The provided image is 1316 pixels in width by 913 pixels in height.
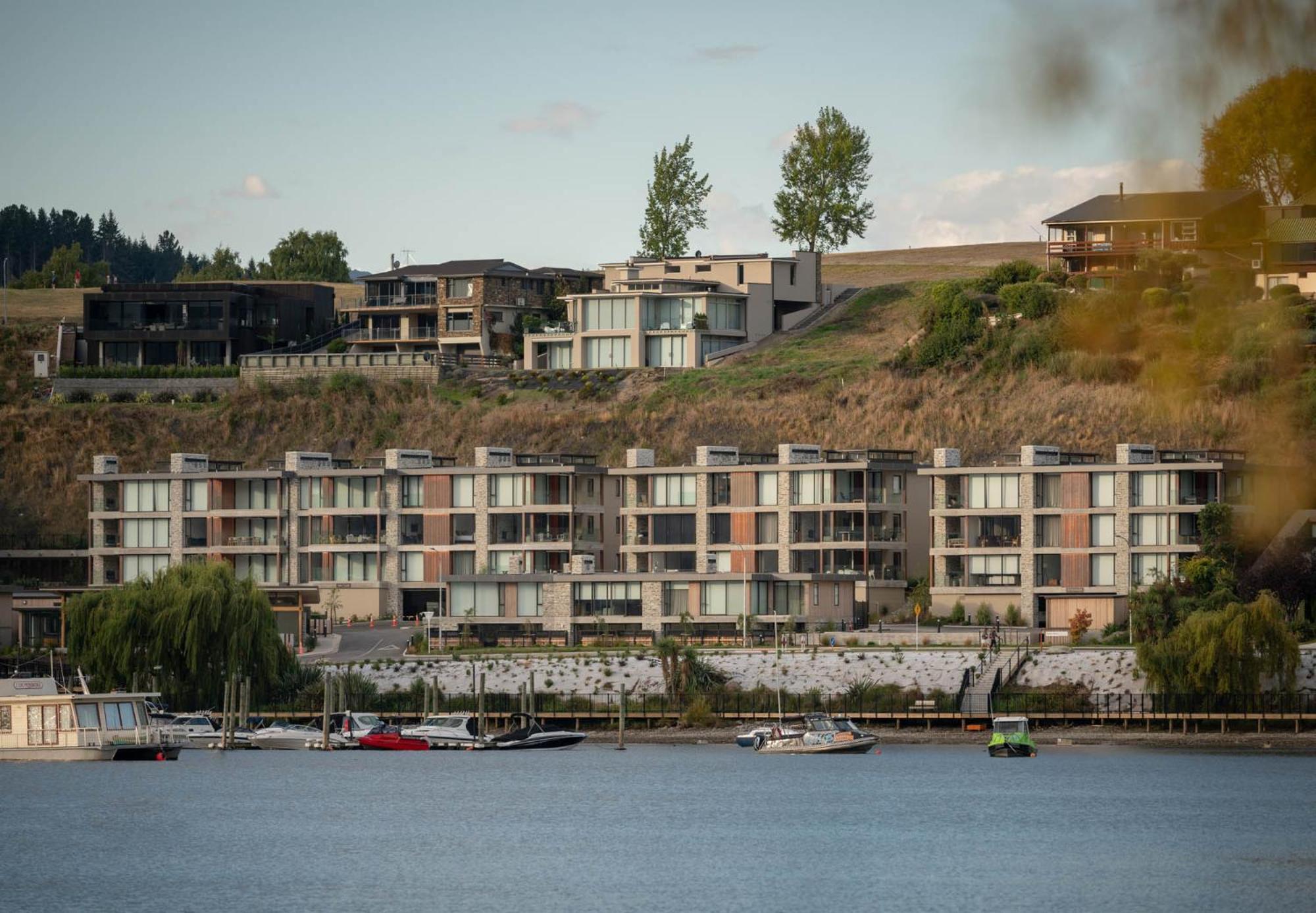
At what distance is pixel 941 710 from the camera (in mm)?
105188

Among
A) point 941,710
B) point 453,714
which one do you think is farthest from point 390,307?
point 941,710

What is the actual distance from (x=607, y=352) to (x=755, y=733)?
71191mm

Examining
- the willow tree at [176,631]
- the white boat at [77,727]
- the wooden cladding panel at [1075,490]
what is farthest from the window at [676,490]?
the white boat at [77,727]

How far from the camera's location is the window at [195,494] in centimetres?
14300

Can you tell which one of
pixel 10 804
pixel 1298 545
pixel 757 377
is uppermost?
pixel 757 377

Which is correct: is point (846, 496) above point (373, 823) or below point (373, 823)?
above

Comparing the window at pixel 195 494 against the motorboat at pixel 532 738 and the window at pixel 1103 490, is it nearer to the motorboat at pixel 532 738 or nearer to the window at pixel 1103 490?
the motorboat at pixel 532 738

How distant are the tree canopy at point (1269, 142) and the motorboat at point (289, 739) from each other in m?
98.6

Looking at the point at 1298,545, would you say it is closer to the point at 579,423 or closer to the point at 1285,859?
the point at 1285,859

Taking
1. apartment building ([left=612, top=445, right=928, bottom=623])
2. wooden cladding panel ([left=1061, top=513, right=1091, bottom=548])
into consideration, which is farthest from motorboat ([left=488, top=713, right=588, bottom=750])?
wooden cladding panel ([left=1061, top=513, right=1091, bottom=548])

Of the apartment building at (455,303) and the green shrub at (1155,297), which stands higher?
the apartment building at (455,303)

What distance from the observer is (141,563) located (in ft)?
469

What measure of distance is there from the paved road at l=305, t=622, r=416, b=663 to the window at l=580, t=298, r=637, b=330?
46365mm

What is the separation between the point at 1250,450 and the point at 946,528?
112439 millimetres
